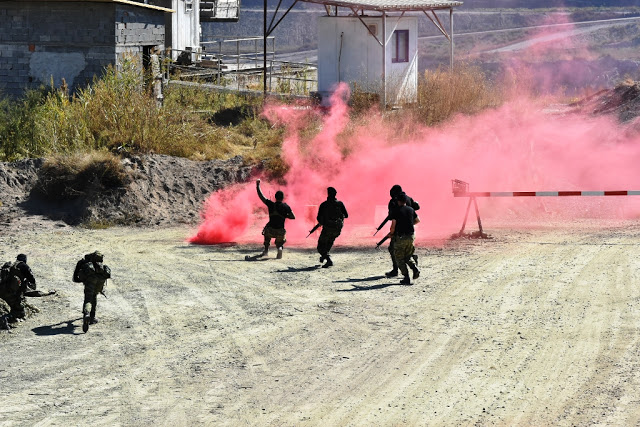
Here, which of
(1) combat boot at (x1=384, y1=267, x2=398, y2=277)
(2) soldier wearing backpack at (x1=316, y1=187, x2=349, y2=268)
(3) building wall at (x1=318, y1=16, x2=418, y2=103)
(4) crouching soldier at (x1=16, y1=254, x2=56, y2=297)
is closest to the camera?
(4) crouching soldier at (x1=16, y1=254, x2=56, y2=297)

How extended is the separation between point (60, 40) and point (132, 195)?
25.5 feet

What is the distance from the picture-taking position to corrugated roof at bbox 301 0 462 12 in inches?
1145

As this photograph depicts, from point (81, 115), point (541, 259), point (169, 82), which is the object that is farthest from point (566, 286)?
point (169, 82)

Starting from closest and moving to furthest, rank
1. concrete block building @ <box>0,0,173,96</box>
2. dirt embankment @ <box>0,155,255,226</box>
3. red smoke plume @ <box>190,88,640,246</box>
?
red smoke plume @ <box>190,88,640,246</box>, dirt embankment @ <box>0,155,255,226</box>, concrete block building @ <box>0,0,173,96</box>

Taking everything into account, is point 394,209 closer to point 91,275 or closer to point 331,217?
point 331,217

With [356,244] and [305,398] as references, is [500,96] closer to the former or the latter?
[356,244]

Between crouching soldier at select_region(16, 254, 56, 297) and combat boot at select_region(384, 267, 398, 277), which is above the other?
crouching soldier at select_region(16, 254, 56, 297)

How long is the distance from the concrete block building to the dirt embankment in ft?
17.6

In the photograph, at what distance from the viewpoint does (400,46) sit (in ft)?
103

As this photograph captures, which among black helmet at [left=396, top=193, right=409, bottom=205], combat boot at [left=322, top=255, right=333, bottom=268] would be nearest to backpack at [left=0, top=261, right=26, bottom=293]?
combat boot at [left=322, top=255, right=333, bottom=268]

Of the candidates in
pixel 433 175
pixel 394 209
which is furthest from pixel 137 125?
pixel 394 209

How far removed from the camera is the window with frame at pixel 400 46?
31.2 m

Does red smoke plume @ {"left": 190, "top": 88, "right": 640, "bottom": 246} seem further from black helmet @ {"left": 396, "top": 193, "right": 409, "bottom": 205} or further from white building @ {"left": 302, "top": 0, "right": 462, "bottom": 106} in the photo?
white building @ {"left": 302, "top": 0, "right": 462, "bottom": 106}

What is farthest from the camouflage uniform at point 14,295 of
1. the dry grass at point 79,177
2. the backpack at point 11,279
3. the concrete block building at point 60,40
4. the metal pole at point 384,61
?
the metal pole at point 384,61
